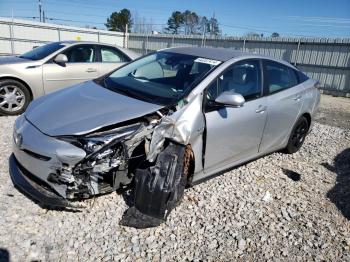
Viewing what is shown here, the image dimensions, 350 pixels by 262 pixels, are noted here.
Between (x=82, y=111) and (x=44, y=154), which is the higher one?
(x=82, y=111)

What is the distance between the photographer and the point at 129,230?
3029mm

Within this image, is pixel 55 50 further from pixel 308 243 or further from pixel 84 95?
pixel 308 243

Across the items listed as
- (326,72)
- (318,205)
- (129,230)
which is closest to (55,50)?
(129,230)

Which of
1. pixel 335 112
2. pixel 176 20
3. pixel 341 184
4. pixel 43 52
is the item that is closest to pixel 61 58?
pixel 43 52

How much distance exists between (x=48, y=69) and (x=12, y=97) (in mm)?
862

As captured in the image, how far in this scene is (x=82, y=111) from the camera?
3174 millimetres

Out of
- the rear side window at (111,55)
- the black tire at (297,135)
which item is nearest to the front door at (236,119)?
the black tire at (297,135)

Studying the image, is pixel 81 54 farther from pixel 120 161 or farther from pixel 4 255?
pixel 4 255

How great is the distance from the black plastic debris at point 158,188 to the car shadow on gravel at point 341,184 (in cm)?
208

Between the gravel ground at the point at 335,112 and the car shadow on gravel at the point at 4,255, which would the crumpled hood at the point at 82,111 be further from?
the gravel ground at the point at 335,112

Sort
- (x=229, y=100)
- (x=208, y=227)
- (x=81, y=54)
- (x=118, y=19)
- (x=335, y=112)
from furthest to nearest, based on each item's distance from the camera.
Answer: (x=118, y=19) < (x=335, y=112) < (x=81, y=54) < (x=229, y=100) < (x=208, y=227)

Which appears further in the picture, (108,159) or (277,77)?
(277,77)

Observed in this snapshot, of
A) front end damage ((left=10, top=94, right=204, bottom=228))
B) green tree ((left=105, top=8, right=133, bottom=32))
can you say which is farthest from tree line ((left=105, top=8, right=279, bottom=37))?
front end damage ((left=10, top=94, right=204, bottom=228))

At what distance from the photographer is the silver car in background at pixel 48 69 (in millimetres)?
5992
